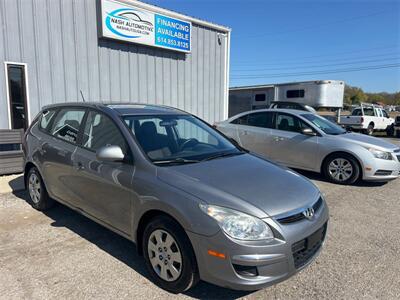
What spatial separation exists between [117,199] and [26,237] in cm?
154

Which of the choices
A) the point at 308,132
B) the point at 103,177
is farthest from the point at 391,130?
the point at 103,177

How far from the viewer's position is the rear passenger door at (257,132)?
7375 mm

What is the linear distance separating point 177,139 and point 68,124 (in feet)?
5.08

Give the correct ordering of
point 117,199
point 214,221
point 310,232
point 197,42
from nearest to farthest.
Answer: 1. point 214,221
2. point 310,232
3. point 117,199
4. point 197,42

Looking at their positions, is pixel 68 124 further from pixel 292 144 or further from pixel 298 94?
pixel 298 94

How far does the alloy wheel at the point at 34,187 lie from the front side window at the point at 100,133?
148cm

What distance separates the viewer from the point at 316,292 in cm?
271

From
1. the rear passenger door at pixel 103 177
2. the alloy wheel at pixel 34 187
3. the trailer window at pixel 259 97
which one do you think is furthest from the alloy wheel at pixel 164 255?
the trailer window at pixel 259 97

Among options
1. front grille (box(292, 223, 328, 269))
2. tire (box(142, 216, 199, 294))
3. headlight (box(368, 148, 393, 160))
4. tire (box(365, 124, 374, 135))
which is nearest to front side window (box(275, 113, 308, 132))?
headlight (box(368, 148, 393, 160))

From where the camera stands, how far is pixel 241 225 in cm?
234

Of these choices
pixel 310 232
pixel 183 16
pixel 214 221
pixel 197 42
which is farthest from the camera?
pixel 197 42

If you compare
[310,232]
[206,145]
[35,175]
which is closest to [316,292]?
[310,232]

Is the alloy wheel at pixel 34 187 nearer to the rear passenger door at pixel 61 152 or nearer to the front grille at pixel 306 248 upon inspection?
the rear passenger door at pixel 61 152

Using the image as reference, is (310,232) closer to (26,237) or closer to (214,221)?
(214,221)
